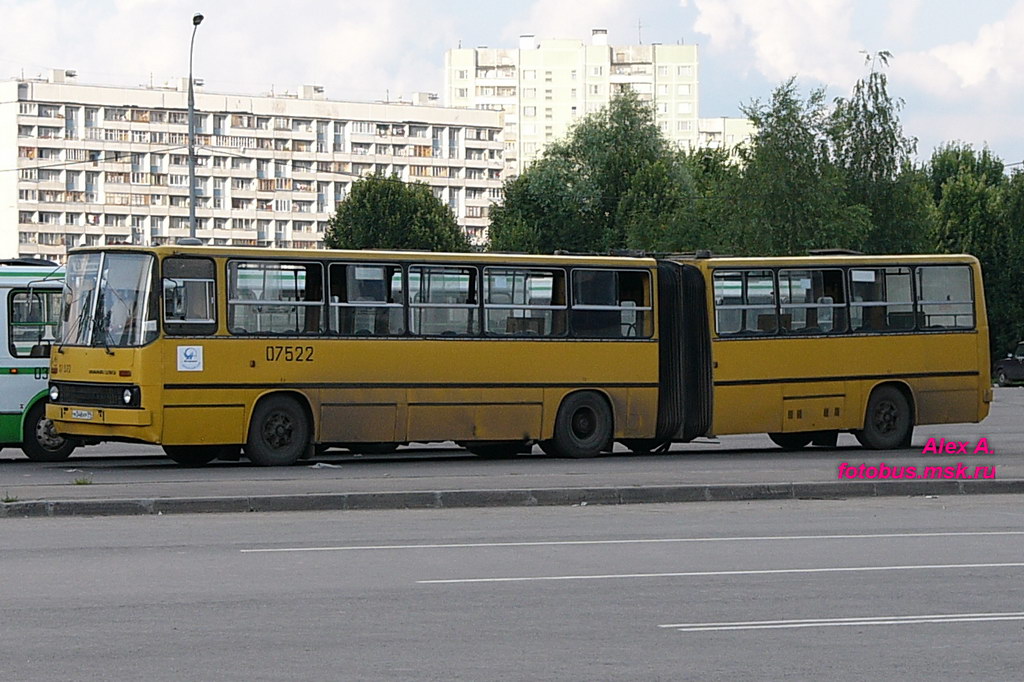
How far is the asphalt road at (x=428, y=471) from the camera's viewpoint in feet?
55.9

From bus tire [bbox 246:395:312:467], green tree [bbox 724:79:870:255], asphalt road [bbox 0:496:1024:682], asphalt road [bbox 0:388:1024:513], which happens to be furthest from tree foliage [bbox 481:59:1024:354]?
asphalt road [bbox 0:496:1024:682]

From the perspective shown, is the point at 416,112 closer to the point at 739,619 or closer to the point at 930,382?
Result: the point at 930,382

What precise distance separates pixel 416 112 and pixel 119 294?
153 meters

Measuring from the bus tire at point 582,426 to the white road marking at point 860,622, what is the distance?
14.2 meters

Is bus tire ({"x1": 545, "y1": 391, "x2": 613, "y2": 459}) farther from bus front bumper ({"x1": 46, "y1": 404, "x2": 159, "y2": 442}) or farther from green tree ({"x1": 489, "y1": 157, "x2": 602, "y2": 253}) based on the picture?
green tree ({"x1": 489, "y1": 157, "x2": 602, "y2": 253})

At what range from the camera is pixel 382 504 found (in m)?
16.3

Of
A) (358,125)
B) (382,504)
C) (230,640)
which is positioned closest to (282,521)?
(382,504)

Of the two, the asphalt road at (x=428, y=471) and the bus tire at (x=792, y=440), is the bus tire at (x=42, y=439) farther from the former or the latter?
the bus tire at (x=792, y=440)

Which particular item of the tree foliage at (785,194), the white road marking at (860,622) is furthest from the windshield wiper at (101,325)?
the tree foliage at (785,194)

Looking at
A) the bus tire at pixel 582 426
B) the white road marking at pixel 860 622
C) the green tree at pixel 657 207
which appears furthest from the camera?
the green tree at pixel 657 207

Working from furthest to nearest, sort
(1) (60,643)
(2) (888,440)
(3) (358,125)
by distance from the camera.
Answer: (3) (358,125), (2) (888,440), (1) (60,643)

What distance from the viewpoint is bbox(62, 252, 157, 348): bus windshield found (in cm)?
2050

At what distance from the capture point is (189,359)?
20.6 m

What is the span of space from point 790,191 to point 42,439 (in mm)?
42242
